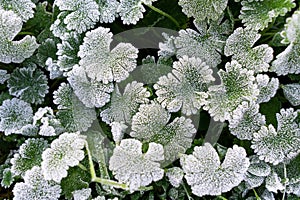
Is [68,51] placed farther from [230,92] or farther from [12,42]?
[230,92]

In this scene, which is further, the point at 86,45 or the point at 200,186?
the point at 86,45

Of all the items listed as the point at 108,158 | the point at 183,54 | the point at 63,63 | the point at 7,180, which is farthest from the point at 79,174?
the point at 183,54

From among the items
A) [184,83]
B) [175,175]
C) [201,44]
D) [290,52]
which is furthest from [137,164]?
[290,52]

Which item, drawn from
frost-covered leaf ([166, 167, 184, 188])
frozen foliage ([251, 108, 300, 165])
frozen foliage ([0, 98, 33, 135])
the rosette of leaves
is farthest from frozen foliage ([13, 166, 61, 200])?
the rosette of leaves

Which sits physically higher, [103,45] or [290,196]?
[103,45]

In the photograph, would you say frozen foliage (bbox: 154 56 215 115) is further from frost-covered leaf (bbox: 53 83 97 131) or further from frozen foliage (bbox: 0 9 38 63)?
frozen foliage (bbox: 0 9 38 63)

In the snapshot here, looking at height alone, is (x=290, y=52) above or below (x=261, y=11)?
below

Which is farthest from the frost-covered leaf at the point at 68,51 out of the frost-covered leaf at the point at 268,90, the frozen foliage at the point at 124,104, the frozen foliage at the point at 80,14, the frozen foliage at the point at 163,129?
the frost-covered leaf at the point at 268,90

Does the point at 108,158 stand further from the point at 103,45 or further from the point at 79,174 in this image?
the point at 103,45
